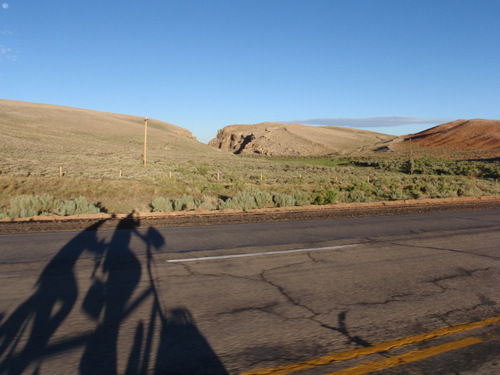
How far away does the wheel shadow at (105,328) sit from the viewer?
11.5ft

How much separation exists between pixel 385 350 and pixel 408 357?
0.68ft

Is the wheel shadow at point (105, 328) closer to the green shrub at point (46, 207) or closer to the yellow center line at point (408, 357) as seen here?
the yellow center line at point (408, 357)

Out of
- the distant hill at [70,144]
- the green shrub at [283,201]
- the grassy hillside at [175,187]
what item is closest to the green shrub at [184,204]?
the grassy hillside at [175,187]

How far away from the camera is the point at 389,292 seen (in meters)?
5.66

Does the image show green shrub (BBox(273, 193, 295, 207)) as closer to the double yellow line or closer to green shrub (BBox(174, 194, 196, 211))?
green shrub (BBox(174, 194, 196, 211))

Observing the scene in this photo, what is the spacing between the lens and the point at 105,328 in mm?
4223

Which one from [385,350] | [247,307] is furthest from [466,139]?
[385,350]

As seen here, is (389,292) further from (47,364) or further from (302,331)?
(47,364)

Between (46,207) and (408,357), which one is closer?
(408,357)

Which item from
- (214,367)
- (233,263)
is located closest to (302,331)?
(214,367)

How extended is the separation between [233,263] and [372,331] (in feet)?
10.4

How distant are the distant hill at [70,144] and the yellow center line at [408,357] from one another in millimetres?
34121

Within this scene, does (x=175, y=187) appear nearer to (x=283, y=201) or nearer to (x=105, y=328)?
(x=283, y=201)

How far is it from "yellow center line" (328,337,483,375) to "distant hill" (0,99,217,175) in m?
34.1
